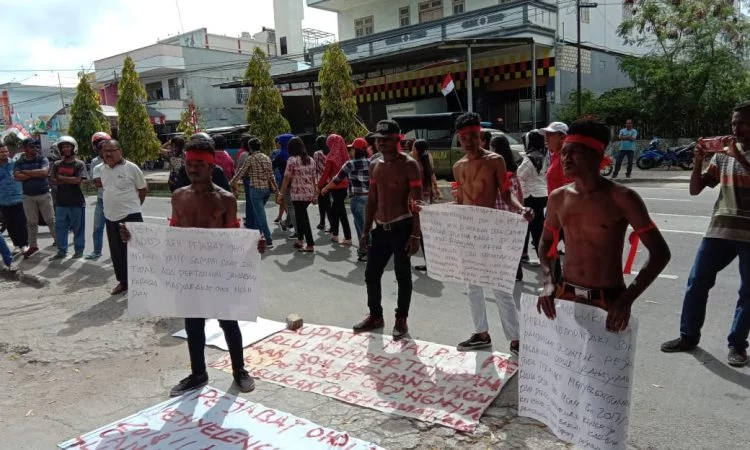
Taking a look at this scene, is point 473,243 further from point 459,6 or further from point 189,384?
point 459,6

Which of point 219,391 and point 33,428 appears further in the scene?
Answer: point 219,391

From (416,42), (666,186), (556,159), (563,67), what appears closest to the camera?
(556,159)

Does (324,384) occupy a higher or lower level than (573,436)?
lower

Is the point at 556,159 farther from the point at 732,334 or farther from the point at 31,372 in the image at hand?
the point at 31,372

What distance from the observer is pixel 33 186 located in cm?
863

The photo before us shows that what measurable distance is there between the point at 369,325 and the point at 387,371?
881 mm

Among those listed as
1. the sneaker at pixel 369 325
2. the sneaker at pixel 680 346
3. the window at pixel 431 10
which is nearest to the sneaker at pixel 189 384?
the sneaker at pixel 369 325

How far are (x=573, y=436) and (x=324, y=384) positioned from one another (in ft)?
6.10

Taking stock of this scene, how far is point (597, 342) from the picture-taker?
8.43ft

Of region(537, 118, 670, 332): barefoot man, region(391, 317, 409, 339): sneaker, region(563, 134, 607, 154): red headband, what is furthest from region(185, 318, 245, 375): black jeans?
region(563, 134, 607, 154): red headband

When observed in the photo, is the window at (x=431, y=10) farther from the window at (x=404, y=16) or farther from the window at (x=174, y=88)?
the window at (x=174, y=88)

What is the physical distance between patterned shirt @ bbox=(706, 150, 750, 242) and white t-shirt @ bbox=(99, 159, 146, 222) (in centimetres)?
578

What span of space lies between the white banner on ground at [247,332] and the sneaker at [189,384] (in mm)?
705

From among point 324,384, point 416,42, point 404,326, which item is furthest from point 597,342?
point 416,42
